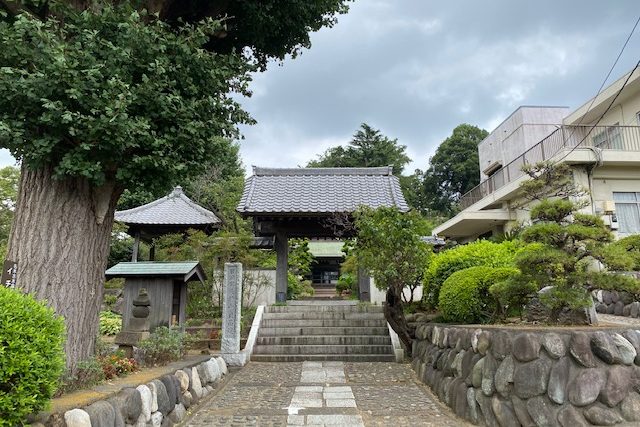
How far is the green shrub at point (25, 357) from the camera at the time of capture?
234cm

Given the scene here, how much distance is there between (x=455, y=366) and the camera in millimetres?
5148

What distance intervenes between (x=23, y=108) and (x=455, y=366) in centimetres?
545

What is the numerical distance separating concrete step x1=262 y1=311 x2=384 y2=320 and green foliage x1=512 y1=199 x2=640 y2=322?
5401 millimetres

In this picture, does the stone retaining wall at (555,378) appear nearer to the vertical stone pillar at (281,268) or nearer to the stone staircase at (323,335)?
the stone staircase at (323,335)

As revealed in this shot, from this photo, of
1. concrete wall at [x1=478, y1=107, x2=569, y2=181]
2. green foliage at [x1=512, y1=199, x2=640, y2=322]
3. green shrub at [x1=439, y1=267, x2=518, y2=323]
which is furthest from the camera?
concrete wall at [x1=478, y1=107, x2=569, y2=181]

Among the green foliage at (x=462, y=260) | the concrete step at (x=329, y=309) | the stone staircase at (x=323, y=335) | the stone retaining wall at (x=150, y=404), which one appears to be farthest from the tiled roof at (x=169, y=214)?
the stone retaining wall at (x=150, y=404)

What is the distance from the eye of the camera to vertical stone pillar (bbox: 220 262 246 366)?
25.4 ft

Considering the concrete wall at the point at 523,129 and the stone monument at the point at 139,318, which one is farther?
the concrete wall at the point at 523,129

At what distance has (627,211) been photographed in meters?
12.5

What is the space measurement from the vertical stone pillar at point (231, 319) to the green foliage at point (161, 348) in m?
1.79

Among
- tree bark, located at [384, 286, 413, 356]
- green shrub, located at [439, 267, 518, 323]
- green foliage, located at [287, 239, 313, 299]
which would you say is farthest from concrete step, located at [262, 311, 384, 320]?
green foliage, located at [287, 239, 313, 299]

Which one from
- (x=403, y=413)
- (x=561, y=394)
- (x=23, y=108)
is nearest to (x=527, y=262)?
(x=561, y=394)

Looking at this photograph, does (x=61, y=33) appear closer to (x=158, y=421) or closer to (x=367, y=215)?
(x=158, y=421)

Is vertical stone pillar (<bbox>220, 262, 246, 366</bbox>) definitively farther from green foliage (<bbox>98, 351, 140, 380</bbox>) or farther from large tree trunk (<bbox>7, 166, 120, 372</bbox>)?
large tree trunk (<bbox>7, 166, 120, 372</bbox>)
